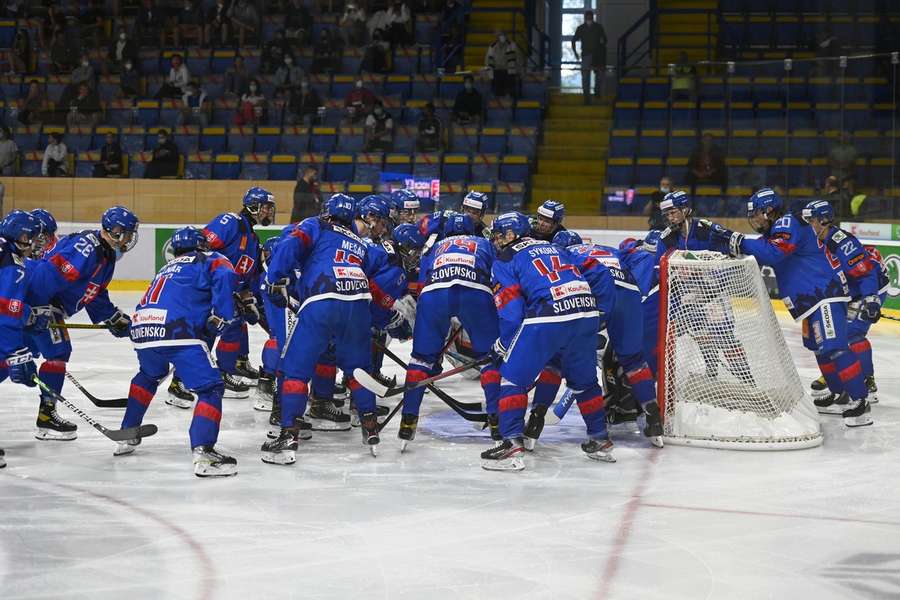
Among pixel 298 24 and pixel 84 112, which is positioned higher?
pixel 298 24

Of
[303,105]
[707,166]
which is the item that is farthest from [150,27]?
[707,166]

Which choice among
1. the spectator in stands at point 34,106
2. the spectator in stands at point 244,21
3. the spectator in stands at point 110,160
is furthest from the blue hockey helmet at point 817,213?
the spectator in stands at point 244,21

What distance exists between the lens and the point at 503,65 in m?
13.7

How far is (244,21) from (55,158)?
3.34 meters

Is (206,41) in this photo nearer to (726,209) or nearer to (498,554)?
(726,209)

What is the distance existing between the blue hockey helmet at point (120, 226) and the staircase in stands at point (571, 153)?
6680 millimetres

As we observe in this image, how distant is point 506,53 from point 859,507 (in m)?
10.0

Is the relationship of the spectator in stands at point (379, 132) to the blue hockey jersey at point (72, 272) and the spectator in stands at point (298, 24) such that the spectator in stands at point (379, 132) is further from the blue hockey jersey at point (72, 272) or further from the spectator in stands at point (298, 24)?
the blue hockey jersey at point (72, 272)

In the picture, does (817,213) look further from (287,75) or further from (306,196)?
(287,75)

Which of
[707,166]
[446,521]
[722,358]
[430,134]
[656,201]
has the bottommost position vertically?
[446,521]

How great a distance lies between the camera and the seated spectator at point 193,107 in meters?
13.0

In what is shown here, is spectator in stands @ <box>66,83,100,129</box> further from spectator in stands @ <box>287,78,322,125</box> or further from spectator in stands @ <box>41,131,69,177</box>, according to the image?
spectator in stands @ <box>287,78,322,125</box>

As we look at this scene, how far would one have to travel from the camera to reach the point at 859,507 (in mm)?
4691

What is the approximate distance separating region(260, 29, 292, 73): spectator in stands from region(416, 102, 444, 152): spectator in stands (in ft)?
8.03
